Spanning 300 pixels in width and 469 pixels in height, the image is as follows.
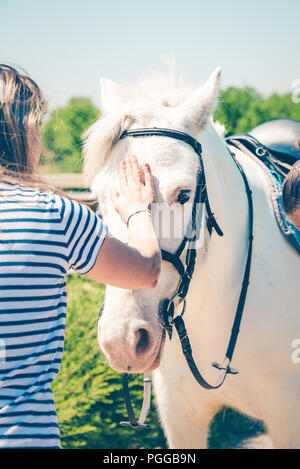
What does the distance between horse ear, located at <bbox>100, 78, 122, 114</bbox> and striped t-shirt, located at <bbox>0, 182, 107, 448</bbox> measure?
0.94 meters

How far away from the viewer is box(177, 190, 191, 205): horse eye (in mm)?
1916

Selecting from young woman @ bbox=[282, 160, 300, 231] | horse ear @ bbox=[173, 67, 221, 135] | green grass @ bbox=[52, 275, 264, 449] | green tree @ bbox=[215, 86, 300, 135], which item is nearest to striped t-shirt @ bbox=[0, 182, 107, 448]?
horse ear @ bbox=[173, 67, 221, 135]

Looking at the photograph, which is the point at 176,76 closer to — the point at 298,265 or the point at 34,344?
the point at 298,265

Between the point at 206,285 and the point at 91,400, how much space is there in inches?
64.5

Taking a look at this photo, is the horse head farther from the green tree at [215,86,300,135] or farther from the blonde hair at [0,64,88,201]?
the green tree at [215,86,300,135]

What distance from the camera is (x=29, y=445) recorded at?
129cm

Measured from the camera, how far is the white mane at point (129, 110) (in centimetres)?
202

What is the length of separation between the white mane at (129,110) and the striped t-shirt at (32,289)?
687mm

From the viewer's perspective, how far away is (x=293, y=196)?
7.18 feet

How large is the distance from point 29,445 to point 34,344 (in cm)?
26

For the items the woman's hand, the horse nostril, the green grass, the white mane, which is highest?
the white mane

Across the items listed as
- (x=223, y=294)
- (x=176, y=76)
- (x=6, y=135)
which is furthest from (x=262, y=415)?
(x=6, y=135)

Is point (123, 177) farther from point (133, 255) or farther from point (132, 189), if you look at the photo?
point (133, 255)

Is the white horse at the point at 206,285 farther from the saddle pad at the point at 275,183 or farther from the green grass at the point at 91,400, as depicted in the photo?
the green grass at the point at 91,400
